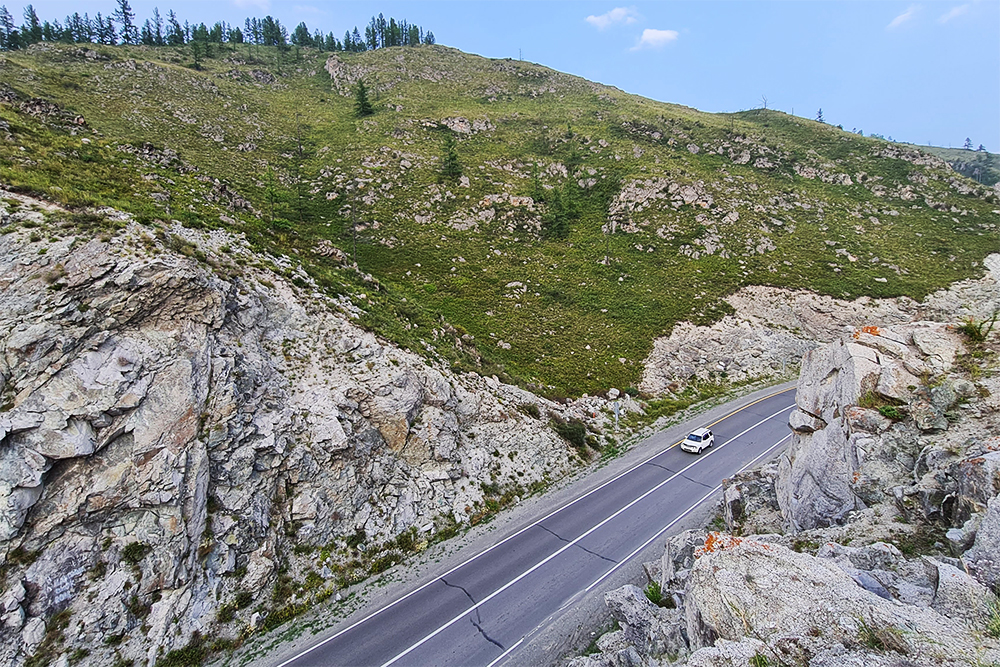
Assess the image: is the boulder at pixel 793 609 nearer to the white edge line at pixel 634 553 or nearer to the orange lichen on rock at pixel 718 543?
the orange lichen on rock at pixel 718 543

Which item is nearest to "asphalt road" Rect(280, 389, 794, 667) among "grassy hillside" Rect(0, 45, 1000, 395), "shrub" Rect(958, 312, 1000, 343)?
"grassy hillside" Rect(0, 45, 1000, 395)

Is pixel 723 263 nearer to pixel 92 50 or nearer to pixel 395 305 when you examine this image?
pixel 395 305

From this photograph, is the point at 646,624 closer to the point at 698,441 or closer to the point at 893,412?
the point at 893,412

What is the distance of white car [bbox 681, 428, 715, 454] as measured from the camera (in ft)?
86.2

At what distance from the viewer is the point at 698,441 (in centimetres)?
2655

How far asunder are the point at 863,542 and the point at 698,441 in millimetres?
17839

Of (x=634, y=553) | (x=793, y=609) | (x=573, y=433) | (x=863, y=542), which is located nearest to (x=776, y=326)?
(x=573, y=433)

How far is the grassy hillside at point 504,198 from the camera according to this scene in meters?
30.0

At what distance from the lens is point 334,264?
31.4m

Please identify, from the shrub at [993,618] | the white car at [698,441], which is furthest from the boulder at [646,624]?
the white car at [698,441]

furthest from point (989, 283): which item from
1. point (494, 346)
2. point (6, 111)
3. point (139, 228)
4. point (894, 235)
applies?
point (6, 111)

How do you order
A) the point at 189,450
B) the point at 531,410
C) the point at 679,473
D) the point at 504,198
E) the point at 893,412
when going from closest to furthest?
the point at 893,412 → the point at 189,450 → the point at 679,473 → the point at 531,410 → the point at 504,198

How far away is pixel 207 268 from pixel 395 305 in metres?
11.9

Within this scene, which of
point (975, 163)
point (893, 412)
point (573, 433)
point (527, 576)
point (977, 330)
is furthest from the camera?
point (975, 163)
